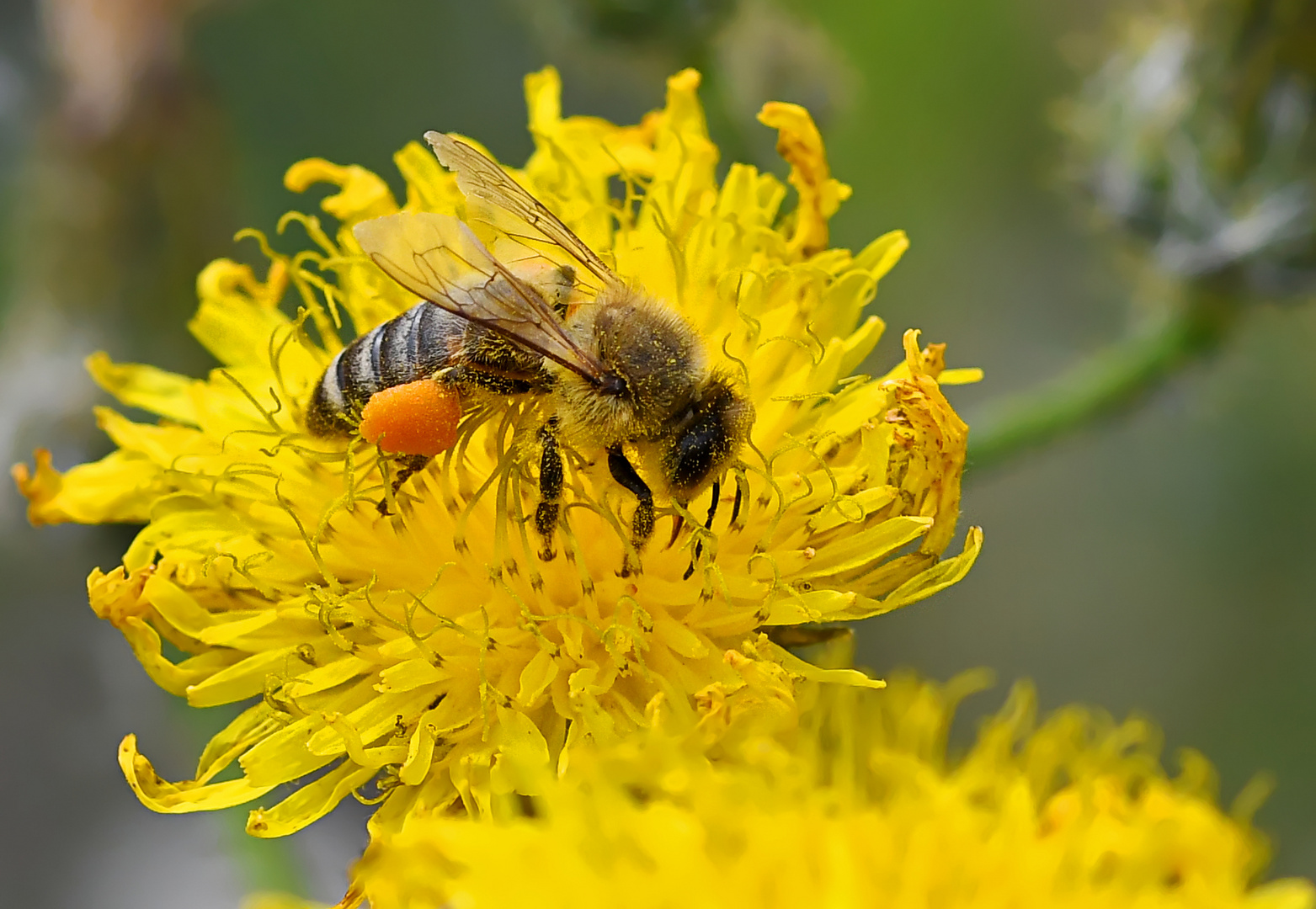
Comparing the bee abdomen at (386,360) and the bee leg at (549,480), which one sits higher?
the bee abdomen at (386,360)

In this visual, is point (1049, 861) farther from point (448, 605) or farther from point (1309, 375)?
point (1309, 375)

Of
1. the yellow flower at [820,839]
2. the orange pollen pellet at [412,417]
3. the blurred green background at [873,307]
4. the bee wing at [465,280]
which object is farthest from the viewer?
the blurred green background at [873,307]

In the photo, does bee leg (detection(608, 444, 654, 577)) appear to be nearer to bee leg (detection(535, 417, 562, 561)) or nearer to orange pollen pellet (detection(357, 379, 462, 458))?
bee leg (detection(535, 417, 562, 561))

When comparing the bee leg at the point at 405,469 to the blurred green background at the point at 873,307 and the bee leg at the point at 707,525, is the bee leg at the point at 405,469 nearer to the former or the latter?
the bee leg at the point at 707,525

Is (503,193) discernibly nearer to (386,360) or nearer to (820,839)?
(386,360)

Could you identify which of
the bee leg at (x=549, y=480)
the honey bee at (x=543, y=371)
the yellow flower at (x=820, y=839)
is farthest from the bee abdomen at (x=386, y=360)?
the yellow flower at (x=820, y=839)

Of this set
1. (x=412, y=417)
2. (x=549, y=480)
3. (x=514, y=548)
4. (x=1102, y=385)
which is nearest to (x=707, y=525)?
(x=549, y=480)

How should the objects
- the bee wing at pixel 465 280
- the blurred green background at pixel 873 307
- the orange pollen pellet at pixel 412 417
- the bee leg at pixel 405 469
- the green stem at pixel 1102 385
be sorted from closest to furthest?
1. the bee wing at pixel 465 280
2. the orange pollen pellet at pixel 412 417
3. the bee leg at pixel 405 469
4. the green stem at pixel 1102 385
5. the blurred green background at pixel 873 307
